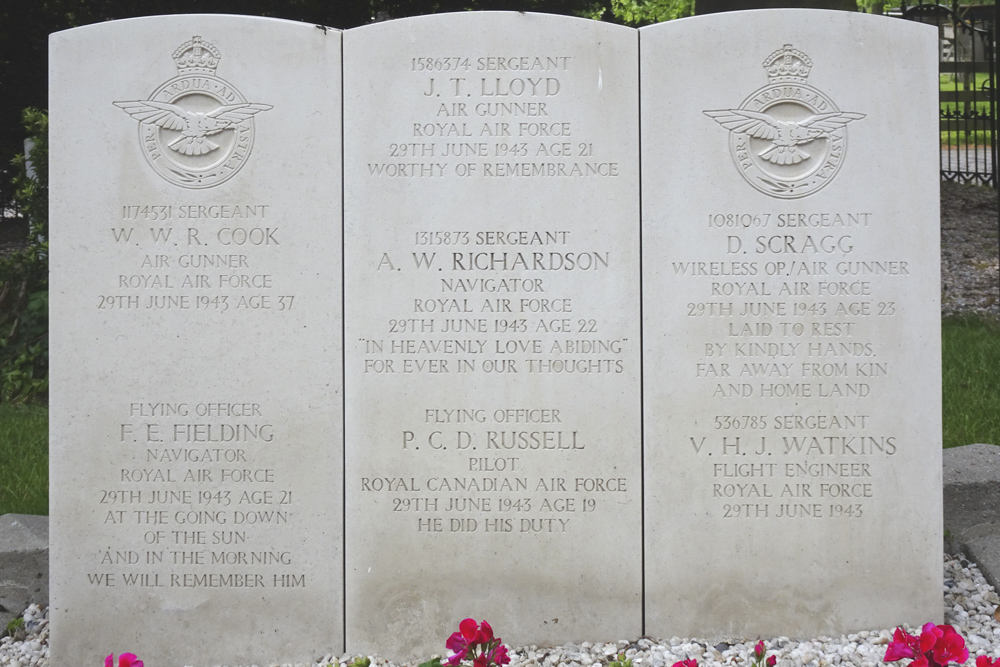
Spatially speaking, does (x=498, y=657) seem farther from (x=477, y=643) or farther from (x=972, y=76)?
(x=972, y=76)

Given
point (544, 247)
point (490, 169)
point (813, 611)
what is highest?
point (490, 169)

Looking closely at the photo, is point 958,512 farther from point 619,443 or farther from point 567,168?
point 567,168

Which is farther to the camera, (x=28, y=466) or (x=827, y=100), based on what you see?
(x=28, y=466)

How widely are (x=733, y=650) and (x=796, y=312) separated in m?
1.43

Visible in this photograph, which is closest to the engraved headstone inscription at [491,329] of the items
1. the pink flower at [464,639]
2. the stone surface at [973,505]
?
the pink flower at [464,639]

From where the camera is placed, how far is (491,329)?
13.6 ft

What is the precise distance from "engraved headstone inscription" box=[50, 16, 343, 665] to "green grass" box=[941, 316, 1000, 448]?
4.30 m

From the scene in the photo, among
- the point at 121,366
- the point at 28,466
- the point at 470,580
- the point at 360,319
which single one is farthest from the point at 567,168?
the point at 28,466

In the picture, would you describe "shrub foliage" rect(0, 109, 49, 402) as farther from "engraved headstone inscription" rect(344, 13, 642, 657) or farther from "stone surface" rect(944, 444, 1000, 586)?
"stone surface" rect(944, 444, 1000, 586)

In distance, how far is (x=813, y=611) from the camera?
4.16 m

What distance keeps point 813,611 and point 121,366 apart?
3.10 m

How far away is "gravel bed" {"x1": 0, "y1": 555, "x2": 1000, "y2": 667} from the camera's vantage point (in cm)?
396

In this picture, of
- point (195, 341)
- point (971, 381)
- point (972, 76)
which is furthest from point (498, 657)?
point (972, 76)

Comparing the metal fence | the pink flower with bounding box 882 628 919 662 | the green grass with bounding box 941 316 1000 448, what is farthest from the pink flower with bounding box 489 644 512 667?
the metal fence
